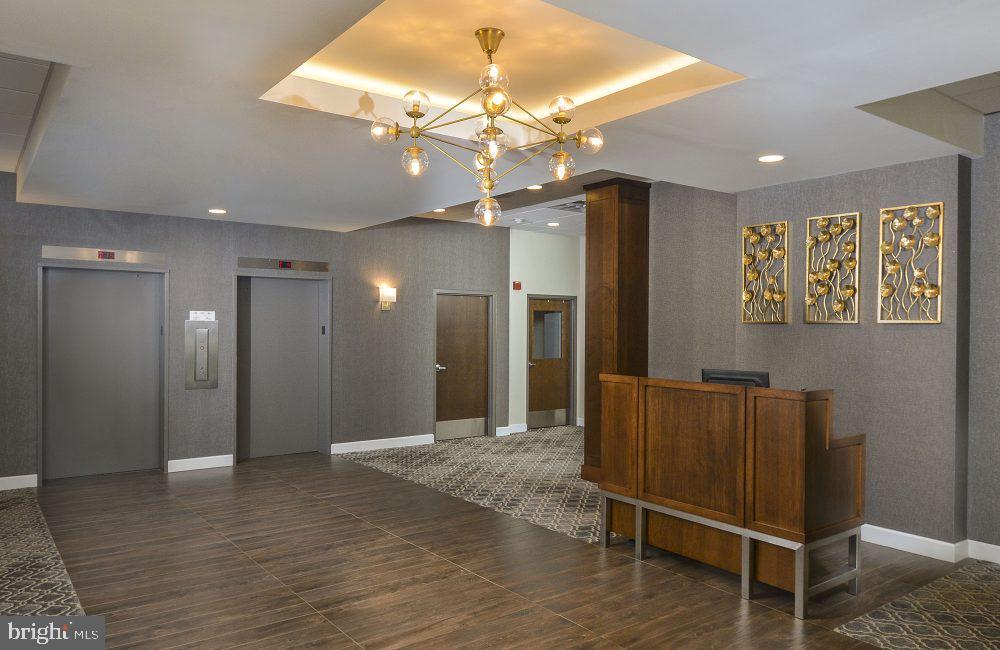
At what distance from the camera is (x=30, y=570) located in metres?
4.19

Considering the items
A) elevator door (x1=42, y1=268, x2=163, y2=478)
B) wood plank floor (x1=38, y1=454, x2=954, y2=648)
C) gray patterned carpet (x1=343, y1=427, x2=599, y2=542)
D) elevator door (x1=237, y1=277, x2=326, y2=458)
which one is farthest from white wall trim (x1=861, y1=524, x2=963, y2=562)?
elevator door (x1=42, y1=268, x2=163, y2=478)

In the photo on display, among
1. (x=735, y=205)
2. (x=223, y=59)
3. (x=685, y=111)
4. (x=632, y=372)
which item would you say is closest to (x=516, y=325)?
(x=632, y=372)

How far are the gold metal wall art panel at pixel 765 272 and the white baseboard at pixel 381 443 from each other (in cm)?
457

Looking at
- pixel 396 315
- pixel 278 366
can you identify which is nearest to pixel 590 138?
pixel 396 315

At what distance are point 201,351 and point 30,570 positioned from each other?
3369 mm

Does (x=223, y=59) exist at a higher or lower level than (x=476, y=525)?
higher

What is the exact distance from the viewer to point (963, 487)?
15.2 ft

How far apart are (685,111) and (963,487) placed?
128 inches

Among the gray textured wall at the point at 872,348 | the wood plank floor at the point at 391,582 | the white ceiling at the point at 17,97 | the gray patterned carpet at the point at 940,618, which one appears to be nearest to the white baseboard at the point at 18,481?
the wood plank floor at the point at 391,582

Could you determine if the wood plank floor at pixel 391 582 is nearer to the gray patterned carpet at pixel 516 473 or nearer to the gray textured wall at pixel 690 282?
the gray patterned carpet at pixel 516 473

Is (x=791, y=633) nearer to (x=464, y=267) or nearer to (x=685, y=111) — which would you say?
(x=685, y=111)

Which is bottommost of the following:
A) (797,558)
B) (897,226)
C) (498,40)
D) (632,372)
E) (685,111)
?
(797,558)

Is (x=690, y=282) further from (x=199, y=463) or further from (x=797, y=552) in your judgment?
(x=199, y=463)

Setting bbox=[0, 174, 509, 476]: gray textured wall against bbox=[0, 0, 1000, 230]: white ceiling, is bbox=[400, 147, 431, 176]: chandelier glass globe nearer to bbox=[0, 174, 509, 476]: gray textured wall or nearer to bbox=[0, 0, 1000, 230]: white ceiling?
bbox=[0, 0, 1000, 230]: white ceiling
